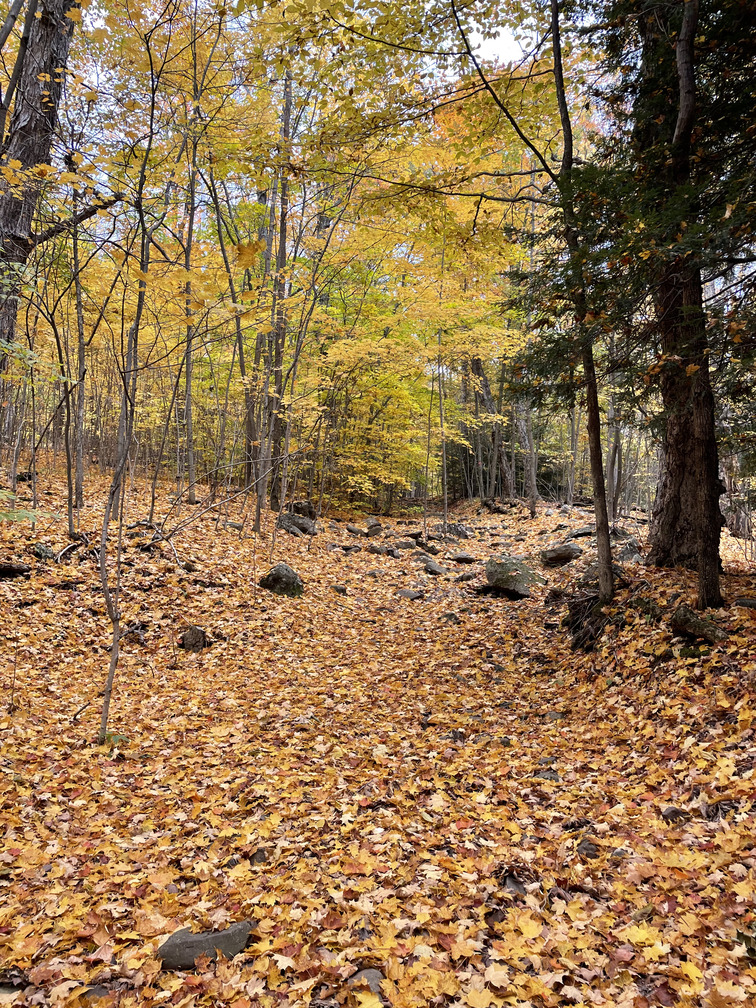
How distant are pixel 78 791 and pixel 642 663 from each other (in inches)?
199

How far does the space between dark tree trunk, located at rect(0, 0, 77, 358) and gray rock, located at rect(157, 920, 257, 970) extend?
4.93m

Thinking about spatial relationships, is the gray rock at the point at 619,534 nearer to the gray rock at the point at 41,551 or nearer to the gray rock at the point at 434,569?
the gray rock at the point at 434,569

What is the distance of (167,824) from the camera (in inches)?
142

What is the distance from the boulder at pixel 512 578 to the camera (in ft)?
29.8

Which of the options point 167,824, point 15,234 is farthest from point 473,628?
point 15,234

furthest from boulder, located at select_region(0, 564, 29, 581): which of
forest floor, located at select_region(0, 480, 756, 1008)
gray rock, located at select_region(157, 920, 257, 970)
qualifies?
gray rock, located at select_region(157, 920, 257, 970)

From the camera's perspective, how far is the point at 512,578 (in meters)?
9.27

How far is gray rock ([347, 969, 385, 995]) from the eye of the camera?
2.26 m

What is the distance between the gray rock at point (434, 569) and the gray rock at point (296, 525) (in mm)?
3234

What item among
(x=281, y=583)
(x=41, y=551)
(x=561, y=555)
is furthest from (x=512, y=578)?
(x=41, y=551)

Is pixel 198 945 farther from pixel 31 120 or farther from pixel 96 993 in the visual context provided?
pixel 31 120

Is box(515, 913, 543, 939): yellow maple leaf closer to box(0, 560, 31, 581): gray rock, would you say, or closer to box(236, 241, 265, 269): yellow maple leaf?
box(236, 241, 265, 269): yellow maple leaf

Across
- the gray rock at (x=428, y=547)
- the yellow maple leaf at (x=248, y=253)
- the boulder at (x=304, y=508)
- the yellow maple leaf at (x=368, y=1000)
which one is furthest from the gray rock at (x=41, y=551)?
the gray rock at (x=428, y=547)

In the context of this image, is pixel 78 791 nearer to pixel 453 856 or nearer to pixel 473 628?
pixel 453 856
